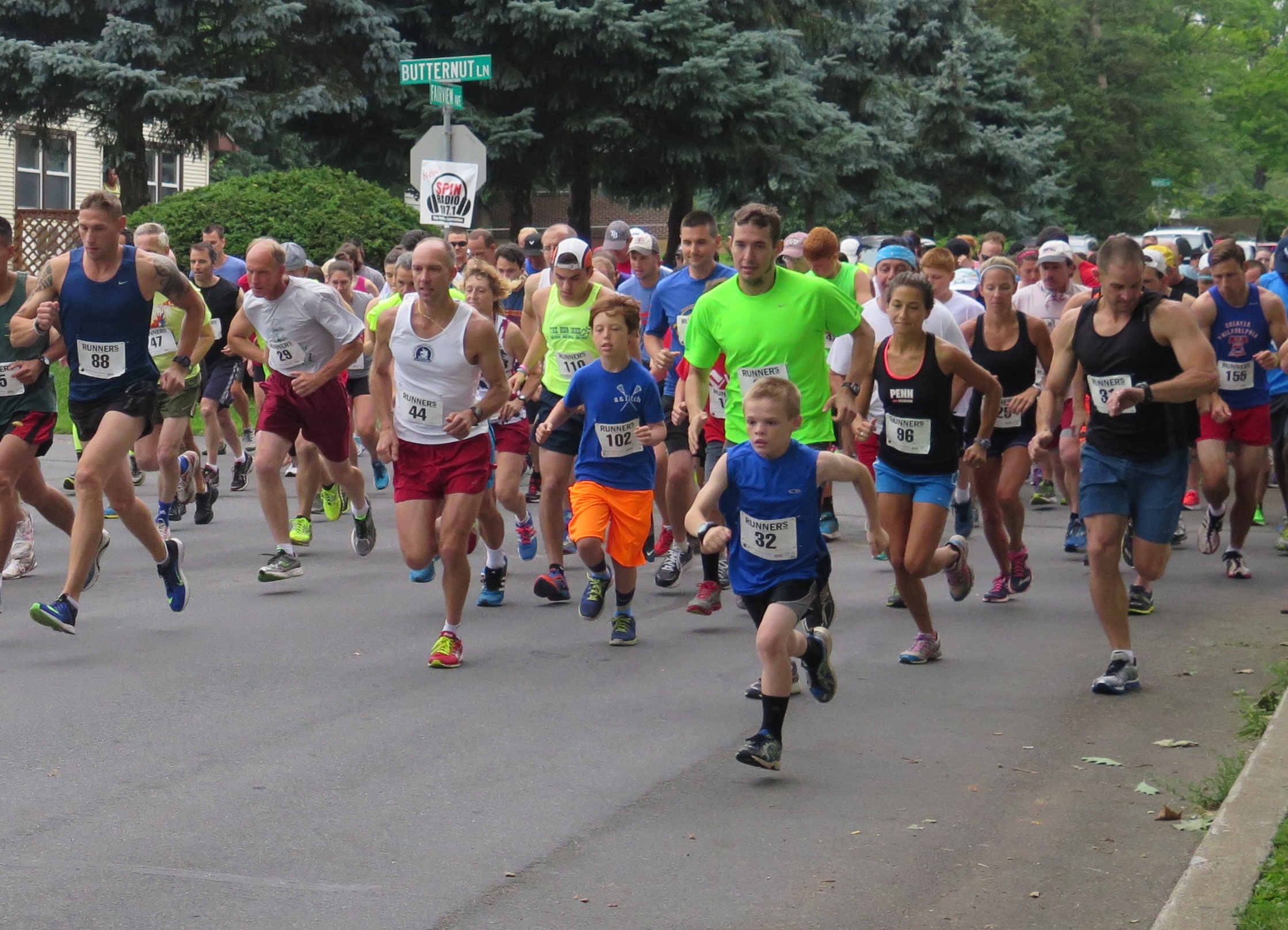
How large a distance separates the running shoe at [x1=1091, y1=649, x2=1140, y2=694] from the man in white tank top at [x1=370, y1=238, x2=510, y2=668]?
2867 mm

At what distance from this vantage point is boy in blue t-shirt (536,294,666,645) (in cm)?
884

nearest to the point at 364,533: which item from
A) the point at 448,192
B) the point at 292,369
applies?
the point at 292,369

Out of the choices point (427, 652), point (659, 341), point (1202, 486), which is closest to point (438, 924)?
point (427, 652)

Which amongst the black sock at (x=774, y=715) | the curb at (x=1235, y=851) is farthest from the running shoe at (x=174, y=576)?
the curb at (x=1235, y=851)

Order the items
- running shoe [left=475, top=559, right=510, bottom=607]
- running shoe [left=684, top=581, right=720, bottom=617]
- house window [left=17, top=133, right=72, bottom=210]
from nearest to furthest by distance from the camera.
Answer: running shoe [left=684, top=581, right=720, bottom=617] → running shoe [left=475, top=559, right=510, bottom=607] → house window [left=17, top=133, right=72, bottom=210]

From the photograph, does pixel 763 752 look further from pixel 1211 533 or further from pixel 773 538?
pixel 1211 533

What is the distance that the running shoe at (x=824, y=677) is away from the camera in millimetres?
6820

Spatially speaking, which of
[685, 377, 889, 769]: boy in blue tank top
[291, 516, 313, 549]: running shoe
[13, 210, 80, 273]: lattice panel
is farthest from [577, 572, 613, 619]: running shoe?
[13, 210, 80, 273]: lattice panel

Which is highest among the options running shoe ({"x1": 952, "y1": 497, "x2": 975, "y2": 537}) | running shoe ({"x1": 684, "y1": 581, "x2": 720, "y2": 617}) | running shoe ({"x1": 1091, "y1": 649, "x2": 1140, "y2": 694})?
running shoe ({"x1": 952, "y1": 497, "x2": 975, "y2": 537})

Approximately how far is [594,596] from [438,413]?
1.27m

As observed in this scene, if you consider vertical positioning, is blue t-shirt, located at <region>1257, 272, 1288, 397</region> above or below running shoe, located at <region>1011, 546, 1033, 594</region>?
above

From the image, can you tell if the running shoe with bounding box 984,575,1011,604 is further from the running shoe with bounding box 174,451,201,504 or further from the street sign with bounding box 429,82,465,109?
the street sign with bounding box 429,82,465,109

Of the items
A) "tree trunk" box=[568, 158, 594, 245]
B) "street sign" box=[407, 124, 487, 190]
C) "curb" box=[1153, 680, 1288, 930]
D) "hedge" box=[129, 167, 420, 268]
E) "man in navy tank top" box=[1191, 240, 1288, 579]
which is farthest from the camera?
Result: "tree trunk" box=[568, 158, 594, 245]

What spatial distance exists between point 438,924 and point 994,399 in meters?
5.04
